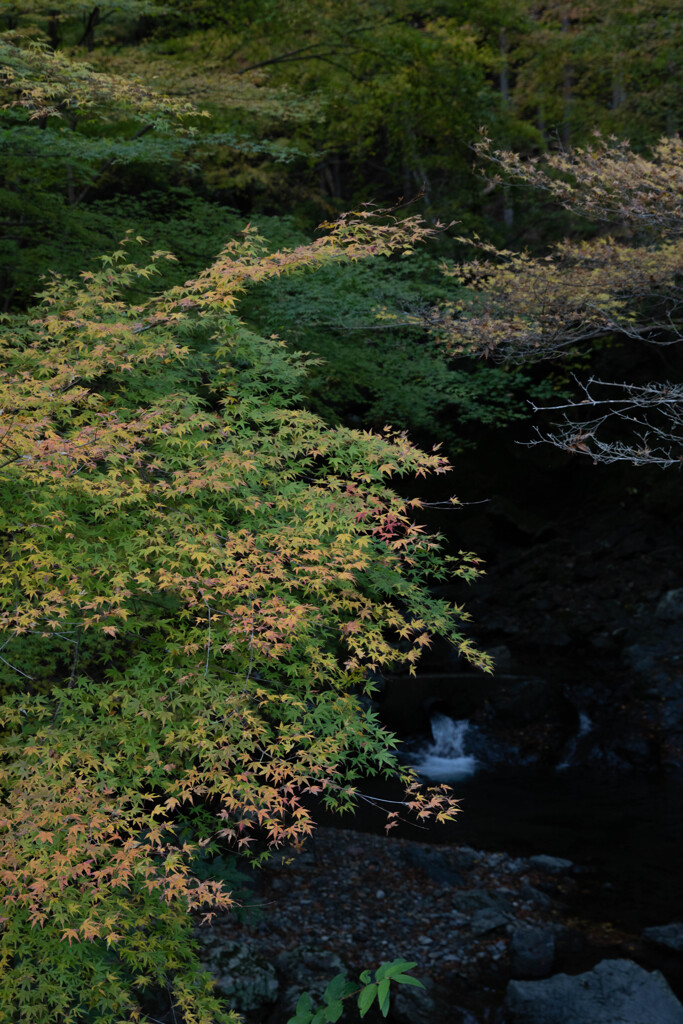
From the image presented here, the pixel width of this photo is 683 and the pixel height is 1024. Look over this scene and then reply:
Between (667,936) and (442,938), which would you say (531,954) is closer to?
(442,938)

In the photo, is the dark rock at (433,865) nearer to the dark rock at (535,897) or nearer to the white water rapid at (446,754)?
the dark rock at (535,897)

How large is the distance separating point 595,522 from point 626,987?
1302 centimetres

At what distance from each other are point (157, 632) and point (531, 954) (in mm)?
5379

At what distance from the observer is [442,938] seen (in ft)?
27.0

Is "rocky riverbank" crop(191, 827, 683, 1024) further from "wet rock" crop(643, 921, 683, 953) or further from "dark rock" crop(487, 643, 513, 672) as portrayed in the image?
"dark rock" crop(487, 643, 513, 672)

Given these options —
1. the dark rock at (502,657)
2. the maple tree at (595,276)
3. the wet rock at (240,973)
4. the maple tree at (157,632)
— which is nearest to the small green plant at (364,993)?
the maple tree at (157,632)

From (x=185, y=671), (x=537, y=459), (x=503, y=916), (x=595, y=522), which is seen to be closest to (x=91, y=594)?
(x=185, y=671)

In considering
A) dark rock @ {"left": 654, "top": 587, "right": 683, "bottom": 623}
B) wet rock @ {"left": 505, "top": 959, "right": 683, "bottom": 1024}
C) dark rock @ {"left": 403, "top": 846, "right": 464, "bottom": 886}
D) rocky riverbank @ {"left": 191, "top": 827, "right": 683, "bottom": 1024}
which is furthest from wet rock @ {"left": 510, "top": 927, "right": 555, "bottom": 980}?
dark rock @ {"left": 654, "top": 587, "right": 683, "bottom": 623}

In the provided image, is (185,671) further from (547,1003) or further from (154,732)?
(547,1003)

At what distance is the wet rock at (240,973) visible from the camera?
274 inches

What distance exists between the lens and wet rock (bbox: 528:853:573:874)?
9.52 metres

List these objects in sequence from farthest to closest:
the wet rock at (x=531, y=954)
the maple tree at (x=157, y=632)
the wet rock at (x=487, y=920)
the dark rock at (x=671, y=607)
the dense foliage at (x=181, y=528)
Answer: the dark rock at (x=671, y=607) < the wet rock at (x=487, y=920) < the wet rock at (x=531, y=954) < the dense foliage at (x=181, y=528) < the maple tree at (x=157, y=632)

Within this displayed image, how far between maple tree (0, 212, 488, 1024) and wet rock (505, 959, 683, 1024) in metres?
2.99

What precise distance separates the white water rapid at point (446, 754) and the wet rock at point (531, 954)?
426cm
